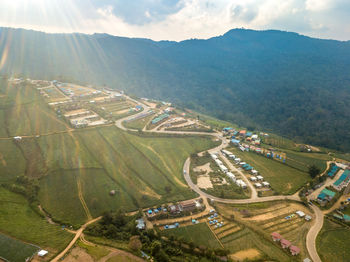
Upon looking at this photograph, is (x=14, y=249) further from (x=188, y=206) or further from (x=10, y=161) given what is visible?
(x=188, y=206)

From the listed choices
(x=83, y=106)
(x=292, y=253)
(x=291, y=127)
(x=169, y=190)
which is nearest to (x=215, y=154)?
(x=169, y=190)

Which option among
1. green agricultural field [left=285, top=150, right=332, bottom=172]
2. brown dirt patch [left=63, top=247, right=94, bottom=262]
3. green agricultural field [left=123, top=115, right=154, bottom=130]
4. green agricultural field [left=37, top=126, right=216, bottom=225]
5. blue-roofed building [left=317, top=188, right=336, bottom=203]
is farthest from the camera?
green agricultural field [left=123, top=115, right=154, bottom=130]

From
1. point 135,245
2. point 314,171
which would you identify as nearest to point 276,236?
point 135,245

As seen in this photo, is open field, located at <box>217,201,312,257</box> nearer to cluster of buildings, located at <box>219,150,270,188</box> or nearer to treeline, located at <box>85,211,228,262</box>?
cluster of buildings, located at <box>219,150,270,188</box>

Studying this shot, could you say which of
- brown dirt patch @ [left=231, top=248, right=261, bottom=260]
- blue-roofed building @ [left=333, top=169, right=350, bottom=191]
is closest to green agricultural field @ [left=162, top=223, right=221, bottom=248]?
brown dirt patch @ [left=231, top=248, right=261, bottom=260]

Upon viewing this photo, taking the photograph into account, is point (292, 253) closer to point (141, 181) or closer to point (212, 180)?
point (212, 180)

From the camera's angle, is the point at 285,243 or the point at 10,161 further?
the point at 10,161

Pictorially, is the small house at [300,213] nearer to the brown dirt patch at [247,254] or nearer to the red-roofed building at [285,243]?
the red-roofed building at [285,243]
